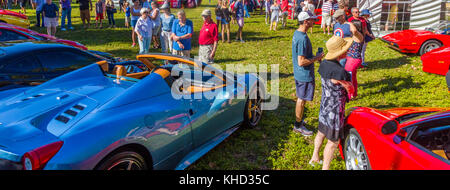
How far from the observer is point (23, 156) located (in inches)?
99.0

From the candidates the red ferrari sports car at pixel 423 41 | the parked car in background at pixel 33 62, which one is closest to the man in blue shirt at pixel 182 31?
the parked car in background at pixel 33 62

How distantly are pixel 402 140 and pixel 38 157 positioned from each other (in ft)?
10.0

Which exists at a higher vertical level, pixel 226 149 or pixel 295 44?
pixel 295 44

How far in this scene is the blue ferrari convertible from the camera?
8.68 feet

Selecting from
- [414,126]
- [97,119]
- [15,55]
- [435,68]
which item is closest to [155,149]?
[97,119]

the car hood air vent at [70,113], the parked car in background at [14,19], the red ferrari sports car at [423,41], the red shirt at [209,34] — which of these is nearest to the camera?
the car hood air vent at [70,113]

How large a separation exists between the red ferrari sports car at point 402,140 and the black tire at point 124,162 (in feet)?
7.31

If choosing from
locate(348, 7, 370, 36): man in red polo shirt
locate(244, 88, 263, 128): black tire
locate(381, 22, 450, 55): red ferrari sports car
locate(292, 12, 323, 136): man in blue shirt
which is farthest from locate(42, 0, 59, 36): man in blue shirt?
locate(381, 22, 450, 55): red ferrari sports car

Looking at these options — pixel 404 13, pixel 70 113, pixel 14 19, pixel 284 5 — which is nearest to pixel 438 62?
pixel 404 13

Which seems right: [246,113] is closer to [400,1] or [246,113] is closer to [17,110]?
[17,110]

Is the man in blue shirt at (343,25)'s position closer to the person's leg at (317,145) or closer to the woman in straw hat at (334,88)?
the woman in straw hat at (334,88)

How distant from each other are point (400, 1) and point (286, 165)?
12.9 metres

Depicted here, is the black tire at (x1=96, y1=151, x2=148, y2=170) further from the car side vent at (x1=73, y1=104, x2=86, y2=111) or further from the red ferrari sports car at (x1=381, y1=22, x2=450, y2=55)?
the red ferrari sports car at (x1=381, y1=22, x2=450, y2=55)

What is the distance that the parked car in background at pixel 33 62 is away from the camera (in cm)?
461
